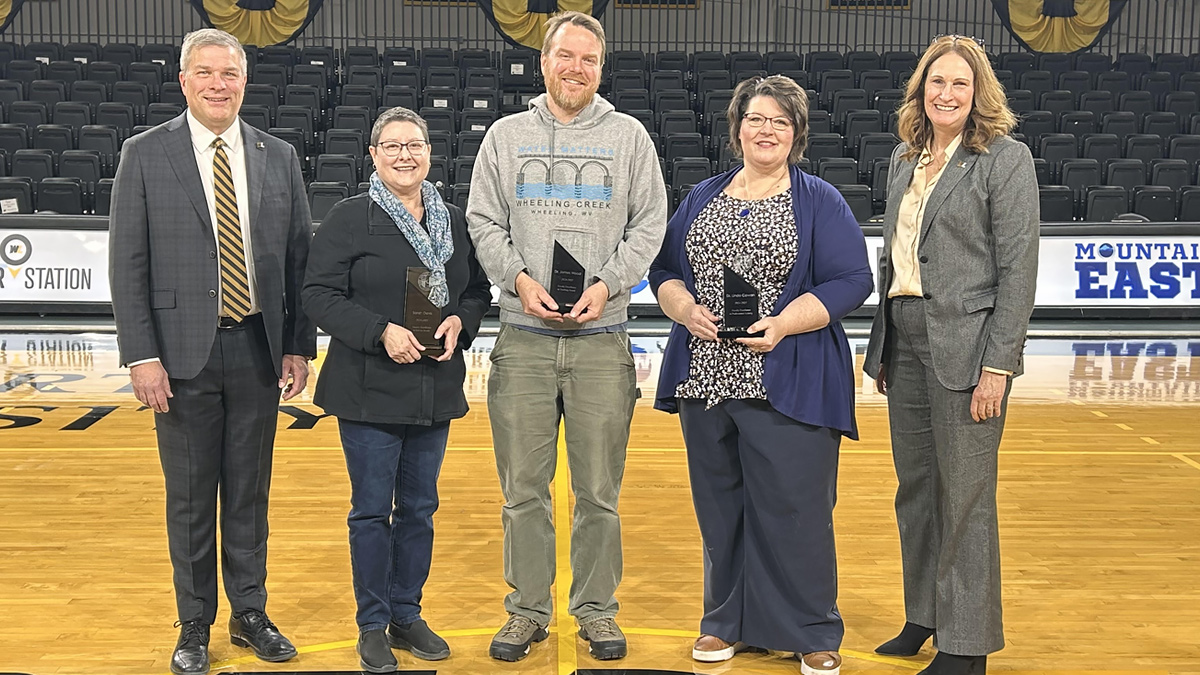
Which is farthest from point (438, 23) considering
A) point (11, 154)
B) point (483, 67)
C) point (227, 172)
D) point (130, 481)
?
point (227, 172)

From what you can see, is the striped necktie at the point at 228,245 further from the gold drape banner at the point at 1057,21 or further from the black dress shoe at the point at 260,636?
the gold drape banner at the point at 1057,21

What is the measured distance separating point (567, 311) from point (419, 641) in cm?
94

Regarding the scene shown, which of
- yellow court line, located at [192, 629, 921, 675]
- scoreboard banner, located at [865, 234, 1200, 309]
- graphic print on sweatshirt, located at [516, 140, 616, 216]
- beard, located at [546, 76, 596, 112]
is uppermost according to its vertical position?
beard, located at [546, 76, 596, 112]

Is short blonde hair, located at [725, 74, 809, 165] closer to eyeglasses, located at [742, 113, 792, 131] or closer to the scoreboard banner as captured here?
eyeglasses, located at [742, 113, 792, 131]

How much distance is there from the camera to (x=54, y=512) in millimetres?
4215

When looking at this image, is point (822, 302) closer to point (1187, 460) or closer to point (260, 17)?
point (1187, 460)

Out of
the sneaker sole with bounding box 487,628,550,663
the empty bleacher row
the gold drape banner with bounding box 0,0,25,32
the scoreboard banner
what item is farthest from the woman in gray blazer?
the gold drape banner with bounding box 0,0,25,32

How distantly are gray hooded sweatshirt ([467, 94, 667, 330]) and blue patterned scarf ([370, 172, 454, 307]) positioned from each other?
95 millimetres

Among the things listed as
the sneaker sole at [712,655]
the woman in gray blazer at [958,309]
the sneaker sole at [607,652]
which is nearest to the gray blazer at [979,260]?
the woman in gray blazer at [958,309]

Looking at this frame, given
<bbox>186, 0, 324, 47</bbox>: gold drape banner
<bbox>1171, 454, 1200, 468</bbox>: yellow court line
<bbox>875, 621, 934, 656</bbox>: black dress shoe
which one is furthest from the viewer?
<bbox>186, 0, 324, 47</bbox>: gold drape banner

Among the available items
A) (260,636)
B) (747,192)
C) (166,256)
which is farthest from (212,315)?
(747,192)

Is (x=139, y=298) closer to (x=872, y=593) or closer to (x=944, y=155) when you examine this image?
(x=944, y=155)

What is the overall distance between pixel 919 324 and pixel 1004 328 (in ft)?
0.68

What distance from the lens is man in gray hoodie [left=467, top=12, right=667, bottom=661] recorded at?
294 cm
